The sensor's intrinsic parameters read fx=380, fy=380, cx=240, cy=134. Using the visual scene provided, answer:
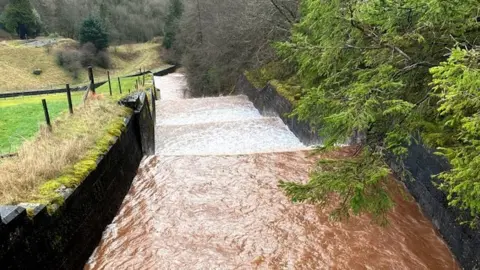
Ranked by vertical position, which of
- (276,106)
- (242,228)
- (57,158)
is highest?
(57,158)

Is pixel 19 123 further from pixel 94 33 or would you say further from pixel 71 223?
pixel 94 33

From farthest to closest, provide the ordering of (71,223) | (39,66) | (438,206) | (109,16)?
(109,16)
(39,66)
(438,206)
(71,223)

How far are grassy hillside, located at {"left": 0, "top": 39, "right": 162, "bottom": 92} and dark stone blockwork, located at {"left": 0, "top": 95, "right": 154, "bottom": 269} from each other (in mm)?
28867

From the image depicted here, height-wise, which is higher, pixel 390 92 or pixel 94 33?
pixel 390 92

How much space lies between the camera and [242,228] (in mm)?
5770

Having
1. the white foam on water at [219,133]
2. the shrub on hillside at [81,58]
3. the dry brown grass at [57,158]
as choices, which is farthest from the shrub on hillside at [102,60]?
the dry brown grass at [57,158]

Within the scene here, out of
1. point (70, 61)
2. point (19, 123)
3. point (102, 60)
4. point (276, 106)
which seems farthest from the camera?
point (102, 60)

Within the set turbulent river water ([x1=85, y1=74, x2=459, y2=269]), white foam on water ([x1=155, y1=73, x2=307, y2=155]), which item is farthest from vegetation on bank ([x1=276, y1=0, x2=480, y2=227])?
white foam on water ([x1=155, y1=73, x2=307, y2=155])

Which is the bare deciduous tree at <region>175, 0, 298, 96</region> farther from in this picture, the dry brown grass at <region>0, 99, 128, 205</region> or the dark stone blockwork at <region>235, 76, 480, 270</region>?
the dark stone blockwork at <region>235, 76, 480, 270</region>

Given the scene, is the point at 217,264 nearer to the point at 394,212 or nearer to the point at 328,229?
the point at 328,229

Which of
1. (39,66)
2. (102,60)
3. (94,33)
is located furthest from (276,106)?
(94,33)

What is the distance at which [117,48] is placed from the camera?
4731 centimetres

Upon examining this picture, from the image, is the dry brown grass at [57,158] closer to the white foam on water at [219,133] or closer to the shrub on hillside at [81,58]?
the white foam on water at [219,133]

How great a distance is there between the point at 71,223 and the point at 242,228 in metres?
2.39
